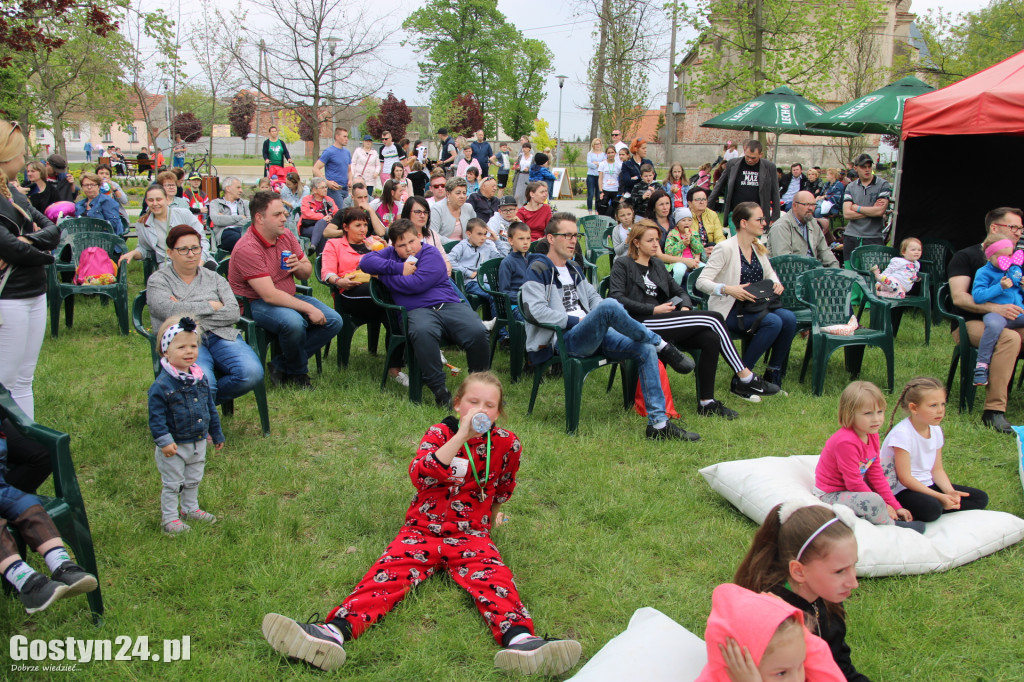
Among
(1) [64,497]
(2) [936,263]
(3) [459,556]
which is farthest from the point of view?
(2) [936,263]

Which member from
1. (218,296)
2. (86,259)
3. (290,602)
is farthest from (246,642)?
(86,259)

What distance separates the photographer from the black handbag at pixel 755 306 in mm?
6094

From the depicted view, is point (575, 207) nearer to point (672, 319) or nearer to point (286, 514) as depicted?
point (672, 319)

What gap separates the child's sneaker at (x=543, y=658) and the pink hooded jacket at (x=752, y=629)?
26.2 inches

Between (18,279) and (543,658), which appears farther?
(18,279)

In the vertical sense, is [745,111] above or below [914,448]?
above

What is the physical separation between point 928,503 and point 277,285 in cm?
439

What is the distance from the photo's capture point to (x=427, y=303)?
566 cm

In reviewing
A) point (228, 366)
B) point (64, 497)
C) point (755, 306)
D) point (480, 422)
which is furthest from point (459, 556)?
point (755, 306)

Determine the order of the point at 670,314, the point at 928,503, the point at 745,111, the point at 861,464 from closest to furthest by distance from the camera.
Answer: the point at 861,464 < the point at 928,503 < the point at 670,314 < the point at 745,111

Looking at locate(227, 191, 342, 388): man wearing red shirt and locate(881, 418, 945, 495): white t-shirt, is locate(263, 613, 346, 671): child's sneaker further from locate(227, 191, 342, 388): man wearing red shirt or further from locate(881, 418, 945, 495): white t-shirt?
locate(227, 191, 342, 388): man wearing red shirt

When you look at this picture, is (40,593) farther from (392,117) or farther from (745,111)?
(392,117)

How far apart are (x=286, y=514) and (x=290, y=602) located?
0.78m

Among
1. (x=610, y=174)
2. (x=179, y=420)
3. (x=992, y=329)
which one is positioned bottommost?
(x=179, y=420)
